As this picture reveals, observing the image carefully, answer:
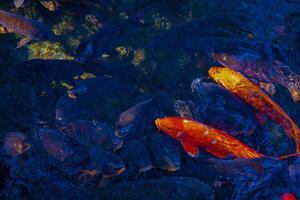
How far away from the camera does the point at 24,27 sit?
11.9 ft

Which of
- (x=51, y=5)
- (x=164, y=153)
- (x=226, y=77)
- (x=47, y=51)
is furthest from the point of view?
(x=51, y=5)

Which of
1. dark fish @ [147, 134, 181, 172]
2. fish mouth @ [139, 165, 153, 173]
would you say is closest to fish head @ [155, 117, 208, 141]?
dark fish @ [147, 134, 181, 172]

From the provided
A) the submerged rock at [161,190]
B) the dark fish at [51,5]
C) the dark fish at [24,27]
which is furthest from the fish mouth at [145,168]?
the dark fish at [51,5]

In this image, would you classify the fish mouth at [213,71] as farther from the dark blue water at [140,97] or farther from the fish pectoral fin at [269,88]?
the fish pectoral fin at [269,88]

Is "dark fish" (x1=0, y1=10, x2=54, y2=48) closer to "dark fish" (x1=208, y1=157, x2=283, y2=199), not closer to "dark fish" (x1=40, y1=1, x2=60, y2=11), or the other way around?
"dark fish" (x1=40, y1=1, x2=60, y2=11)

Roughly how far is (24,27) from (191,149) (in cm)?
218

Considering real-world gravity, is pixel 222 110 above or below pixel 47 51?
below

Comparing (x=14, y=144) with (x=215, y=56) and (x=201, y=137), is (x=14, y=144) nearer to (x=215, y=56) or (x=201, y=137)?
(x=201, y=137)

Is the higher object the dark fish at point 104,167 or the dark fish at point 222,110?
the dark fish at point 222,110

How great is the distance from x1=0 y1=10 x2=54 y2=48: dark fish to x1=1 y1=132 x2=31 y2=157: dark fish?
46.1 inches

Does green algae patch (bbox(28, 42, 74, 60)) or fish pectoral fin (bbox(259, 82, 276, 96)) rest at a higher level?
green algae patch (bbox(28, 42, 74, 60))

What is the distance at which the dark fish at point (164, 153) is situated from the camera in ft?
10.0

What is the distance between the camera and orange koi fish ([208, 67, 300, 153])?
11.2 ft

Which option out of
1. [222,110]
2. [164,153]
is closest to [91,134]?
[164,153]
